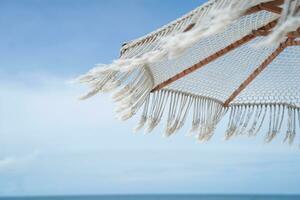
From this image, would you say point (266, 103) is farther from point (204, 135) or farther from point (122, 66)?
point (122, 66)

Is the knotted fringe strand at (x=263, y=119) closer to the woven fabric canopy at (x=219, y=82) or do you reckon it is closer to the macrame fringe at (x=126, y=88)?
the woven fabric canopy at (x=219, y=82)

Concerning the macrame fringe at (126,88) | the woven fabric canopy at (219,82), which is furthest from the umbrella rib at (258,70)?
the macrame fringe at (126,88)

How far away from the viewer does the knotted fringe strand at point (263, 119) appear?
108 inches

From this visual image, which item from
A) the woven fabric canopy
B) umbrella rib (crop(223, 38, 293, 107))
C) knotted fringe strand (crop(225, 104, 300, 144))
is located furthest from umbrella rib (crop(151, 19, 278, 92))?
knotted fringe strand (crop(225, 104, 300, 144))

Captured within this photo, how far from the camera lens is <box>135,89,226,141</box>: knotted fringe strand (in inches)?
97.8

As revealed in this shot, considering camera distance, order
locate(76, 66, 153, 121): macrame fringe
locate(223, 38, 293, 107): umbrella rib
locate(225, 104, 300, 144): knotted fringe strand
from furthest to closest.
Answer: locate(225, 104, 300, 144): knotted fringe strand, locate(223, 38, 293, 107): umbrella rib, locate(76, 66, 153, 121): macrame fringe

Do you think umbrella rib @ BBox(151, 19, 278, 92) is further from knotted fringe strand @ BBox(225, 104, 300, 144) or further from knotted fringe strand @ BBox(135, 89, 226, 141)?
knotted fringe strand @ BBox(225, 104, 300, 144)

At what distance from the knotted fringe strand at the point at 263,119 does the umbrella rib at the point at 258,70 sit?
75mm

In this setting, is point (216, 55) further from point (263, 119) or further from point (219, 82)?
point (263, 119)

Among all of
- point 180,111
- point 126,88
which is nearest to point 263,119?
point 180,111

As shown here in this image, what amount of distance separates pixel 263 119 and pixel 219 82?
370 millimetres

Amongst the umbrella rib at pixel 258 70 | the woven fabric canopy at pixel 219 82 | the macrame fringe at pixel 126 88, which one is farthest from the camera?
the umbrella rib at pixel 258 70

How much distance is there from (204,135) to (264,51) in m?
0.61

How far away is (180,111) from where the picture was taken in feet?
8.53
